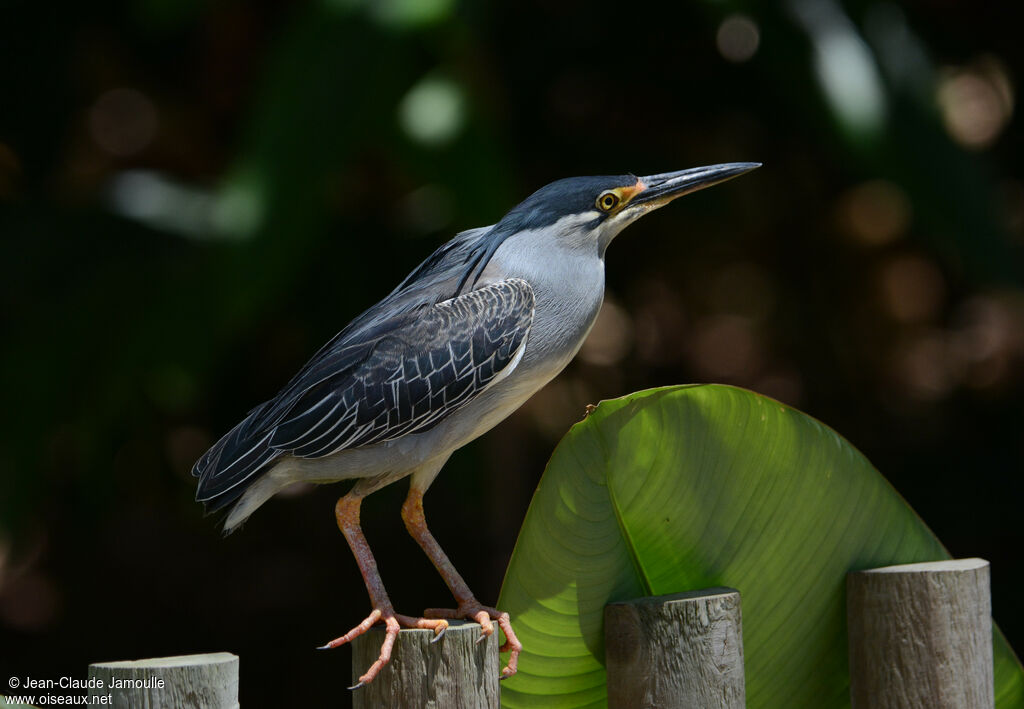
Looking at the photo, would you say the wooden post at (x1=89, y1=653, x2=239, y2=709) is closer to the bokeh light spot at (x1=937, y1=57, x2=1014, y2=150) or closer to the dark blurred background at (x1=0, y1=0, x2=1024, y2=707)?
Result: the dark blurred background at (x1=0, y1=0, x2=1024, y2=707)

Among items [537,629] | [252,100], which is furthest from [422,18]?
[537,629]

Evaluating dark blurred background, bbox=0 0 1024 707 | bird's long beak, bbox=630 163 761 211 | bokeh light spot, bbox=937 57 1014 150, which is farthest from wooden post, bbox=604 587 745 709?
bokeh light spot, bbox=937 57 1014 150

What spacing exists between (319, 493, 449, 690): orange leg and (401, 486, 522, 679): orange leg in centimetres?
9

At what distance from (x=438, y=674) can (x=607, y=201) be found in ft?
3.25

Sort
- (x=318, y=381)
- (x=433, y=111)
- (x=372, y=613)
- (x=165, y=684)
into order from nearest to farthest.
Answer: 1. (x=165, y=684)
2. (x=372, y=613)
3. (x=318, y=381)
4. (x=433, y=111)

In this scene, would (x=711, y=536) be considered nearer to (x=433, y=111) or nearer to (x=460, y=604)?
(x=460, y=604)

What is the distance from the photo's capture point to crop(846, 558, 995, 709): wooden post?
200 cm

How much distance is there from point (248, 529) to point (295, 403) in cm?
386

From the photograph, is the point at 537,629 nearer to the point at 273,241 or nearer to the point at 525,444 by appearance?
the point at 273,241

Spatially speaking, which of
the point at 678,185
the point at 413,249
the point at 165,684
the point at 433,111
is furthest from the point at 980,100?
the point at 165,684

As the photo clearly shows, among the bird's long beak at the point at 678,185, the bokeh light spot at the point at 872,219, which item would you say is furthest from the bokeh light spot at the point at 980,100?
the bird's long beak at the point at 678,185

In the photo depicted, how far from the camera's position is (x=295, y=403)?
210 centimetres

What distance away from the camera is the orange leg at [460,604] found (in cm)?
204

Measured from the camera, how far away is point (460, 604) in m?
2.14
